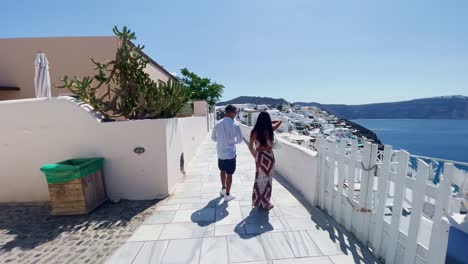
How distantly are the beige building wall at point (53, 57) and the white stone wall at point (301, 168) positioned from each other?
331 inches

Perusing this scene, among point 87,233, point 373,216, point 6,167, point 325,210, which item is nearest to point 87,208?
point 87,233

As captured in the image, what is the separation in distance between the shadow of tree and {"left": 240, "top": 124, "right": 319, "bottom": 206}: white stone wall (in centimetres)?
280

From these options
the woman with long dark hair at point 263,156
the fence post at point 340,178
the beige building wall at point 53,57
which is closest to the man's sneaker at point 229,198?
the woman with long dark hair at point 263,156

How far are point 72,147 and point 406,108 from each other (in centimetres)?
15557

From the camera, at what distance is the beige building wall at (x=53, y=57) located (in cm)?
912

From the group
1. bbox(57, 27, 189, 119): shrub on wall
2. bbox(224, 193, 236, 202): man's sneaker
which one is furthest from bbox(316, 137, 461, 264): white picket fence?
bbox(57, 27, 189, 119): shrub on wall

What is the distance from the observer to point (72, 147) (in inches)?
167

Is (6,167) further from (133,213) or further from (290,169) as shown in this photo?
(290,169)

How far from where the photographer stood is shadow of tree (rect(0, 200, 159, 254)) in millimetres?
3105

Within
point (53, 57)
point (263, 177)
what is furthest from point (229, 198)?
point (53, 57)

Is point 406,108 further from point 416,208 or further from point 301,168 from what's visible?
point 416,208

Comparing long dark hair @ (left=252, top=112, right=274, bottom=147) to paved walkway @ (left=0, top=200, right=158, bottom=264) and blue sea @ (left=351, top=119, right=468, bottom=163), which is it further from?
blue sea @ (left=351, top=119, right=468, bottom=163)

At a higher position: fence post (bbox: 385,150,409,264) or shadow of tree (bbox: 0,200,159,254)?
fence post (bbox: 385,150,409,264)

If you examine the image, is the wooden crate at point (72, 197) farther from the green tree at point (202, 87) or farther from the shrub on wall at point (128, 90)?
the green tree at point (202, 87)
